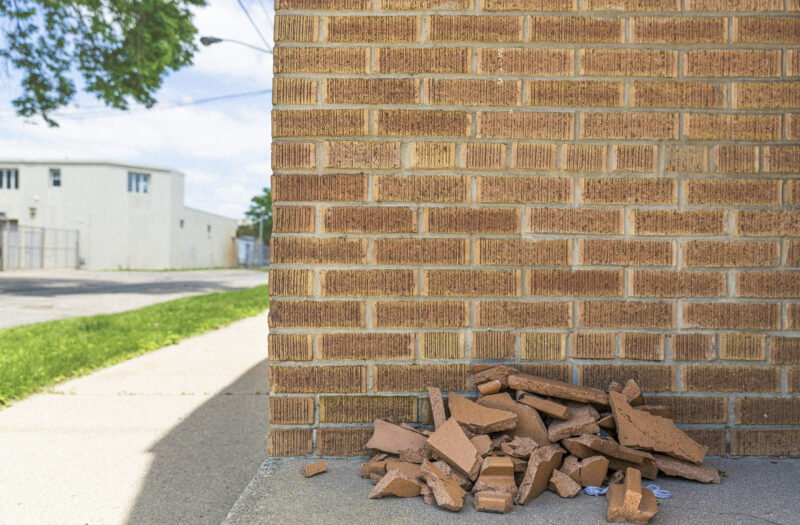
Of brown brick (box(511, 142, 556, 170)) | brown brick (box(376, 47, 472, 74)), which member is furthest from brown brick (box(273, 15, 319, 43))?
brown brick (box(511, 142, 556, 170))

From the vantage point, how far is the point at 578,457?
1.81 metres

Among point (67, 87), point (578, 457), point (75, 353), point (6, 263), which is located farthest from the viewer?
point (6, 263)

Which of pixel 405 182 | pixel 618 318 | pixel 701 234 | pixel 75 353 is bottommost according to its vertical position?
pixel 75 353

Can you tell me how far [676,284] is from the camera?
6.69ft

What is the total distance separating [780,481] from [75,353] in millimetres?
5596

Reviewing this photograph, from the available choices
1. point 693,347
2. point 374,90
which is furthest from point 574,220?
point 374,90

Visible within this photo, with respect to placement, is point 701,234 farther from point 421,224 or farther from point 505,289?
point 421,224

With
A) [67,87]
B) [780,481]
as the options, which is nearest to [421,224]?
[780,481]

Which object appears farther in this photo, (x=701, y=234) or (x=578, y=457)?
(x=701, y=234)

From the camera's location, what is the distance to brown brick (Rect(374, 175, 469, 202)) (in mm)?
2021

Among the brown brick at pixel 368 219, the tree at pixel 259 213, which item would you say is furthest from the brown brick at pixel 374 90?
the tree at pixel 259 213

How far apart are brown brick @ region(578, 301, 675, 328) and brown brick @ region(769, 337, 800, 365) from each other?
1.38 feet

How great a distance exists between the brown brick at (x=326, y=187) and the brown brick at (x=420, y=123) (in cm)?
22

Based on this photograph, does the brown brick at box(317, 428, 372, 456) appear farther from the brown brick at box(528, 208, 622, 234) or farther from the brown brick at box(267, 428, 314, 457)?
the brown brick at box(528, 208, 622, 234)
